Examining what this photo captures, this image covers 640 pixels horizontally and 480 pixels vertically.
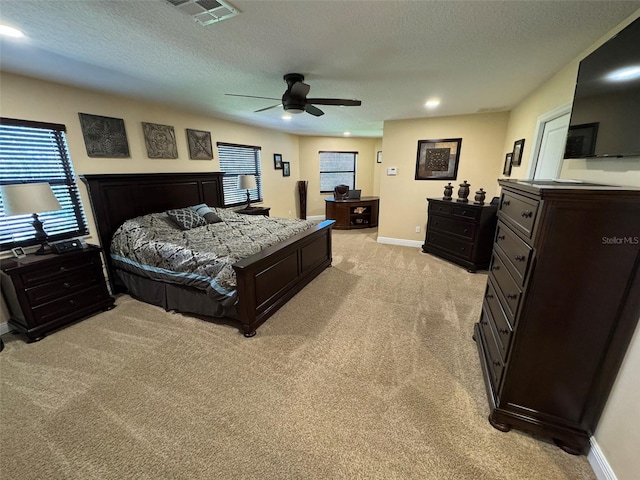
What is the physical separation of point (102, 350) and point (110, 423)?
2.90 feet

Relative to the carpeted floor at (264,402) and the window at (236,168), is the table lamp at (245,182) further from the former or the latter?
the carpeted floor at (264,402)

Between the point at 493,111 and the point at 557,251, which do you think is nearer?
the point at 557,251

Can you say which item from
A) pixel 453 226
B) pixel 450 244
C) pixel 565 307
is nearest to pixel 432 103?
pixel 453 226

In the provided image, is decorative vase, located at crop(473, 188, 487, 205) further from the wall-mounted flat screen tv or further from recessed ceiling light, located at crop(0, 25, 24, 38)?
recessed ceiling light, located at crop(0, 25, 24, 38)

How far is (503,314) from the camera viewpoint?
1575mm

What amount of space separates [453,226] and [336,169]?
4147 millimetres

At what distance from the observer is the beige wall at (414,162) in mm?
4195

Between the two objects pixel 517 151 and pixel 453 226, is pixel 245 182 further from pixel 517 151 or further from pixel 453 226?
pixel 517 151

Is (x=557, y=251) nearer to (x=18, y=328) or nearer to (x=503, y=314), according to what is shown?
(x=503, y=314)

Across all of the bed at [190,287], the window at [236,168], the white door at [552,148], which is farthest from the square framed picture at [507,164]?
the window at [236,168]

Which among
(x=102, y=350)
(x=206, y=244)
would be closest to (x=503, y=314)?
(x=206, y=244)

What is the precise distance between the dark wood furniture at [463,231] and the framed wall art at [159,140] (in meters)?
4.17

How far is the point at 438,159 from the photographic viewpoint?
4.56 m

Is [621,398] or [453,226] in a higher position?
[453,226]
